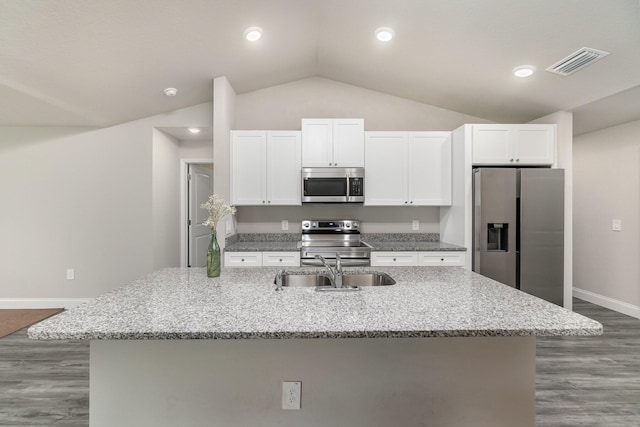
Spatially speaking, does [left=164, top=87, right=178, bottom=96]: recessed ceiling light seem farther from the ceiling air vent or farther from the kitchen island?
the ceiling air vent

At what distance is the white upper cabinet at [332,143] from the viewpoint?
3.54 metres

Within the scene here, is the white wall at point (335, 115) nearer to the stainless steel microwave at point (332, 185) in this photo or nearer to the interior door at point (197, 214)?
the stainless steel microwave at point (332, 185)

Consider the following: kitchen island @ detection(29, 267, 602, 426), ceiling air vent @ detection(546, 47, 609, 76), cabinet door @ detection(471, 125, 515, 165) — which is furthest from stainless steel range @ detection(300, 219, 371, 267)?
ceiling air vent @ detection(546, 47, 609, 76)

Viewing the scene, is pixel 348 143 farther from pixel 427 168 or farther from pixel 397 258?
pixel 397 258

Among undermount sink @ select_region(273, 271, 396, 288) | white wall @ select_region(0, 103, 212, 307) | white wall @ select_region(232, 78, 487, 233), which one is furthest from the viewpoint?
white wall @ select_region(232, 78, 487, 233)

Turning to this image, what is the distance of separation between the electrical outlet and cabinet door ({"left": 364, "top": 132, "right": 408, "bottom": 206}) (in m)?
2.54

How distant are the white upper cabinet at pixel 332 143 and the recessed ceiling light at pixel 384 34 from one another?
3.02ft

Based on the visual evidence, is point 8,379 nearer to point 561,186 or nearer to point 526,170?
point 526,170

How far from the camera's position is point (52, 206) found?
388 cm

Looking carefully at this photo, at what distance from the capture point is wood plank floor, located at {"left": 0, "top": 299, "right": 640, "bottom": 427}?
76.6 inches

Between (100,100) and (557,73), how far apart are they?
4.49m

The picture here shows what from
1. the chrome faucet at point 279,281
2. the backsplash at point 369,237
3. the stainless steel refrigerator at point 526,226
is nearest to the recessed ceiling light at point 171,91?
the backsplash at point 369,237

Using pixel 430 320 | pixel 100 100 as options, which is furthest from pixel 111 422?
pixel 100 100

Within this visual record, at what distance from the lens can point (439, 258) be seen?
10.9ft
